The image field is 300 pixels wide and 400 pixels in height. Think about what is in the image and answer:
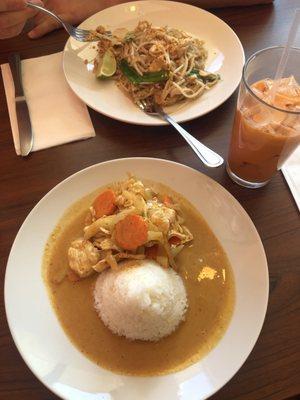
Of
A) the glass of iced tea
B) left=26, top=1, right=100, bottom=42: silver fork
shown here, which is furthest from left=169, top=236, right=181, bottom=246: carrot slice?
left=26, top=1, right=100, bottom=42: silver fork

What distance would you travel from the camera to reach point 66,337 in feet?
3.65

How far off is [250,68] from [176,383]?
3.25ft

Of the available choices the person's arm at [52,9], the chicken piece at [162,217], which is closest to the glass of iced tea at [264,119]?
the chicken piece at [162,217]

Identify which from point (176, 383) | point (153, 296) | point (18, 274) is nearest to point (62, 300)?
point (18, 274)

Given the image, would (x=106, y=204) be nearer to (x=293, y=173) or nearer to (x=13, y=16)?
(x=293, y=173)

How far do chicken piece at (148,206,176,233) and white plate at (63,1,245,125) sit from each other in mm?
373

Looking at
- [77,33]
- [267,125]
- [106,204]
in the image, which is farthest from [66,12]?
[267,125]

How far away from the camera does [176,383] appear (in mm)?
1030

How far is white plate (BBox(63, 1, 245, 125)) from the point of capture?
150 centimetres

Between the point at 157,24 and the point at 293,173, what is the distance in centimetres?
97

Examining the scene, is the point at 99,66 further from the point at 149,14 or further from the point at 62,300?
the point at 62,300

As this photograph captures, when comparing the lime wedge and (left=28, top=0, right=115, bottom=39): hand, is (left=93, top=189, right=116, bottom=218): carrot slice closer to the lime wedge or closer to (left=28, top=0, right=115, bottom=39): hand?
the lime wedge

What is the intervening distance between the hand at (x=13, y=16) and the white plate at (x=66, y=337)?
869mm

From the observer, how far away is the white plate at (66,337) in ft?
3.32
